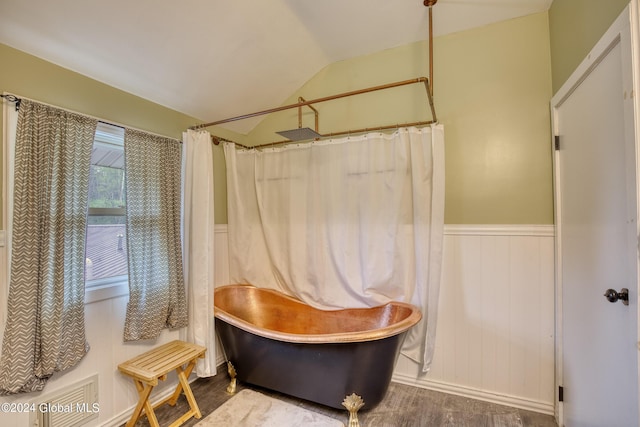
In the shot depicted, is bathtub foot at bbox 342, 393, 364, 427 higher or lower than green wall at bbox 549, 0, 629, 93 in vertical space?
lower

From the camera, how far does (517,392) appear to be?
6.47 ft

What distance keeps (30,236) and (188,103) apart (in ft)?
4.29

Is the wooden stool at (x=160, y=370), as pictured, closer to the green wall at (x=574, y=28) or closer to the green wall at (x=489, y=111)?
the green wall at (x=489, y=111)

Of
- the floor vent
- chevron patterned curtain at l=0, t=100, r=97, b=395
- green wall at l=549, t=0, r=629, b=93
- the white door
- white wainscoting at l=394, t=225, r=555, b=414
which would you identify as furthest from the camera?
white wainscoting at l=394, t=225, r=555, b=414

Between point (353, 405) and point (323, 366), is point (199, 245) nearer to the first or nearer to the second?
point (323, 366)

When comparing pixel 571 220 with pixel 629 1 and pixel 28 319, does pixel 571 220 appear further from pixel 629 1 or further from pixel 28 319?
pixel 28 319

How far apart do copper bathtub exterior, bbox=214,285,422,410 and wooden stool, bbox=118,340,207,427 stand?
0.93 feet

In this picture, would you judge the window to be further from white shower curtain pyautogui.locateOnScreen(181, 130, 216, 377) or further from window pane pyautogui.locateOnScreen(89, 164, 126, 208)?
white shower curtain pyautogui.locateOnScreen(181, 130, 216, 377)

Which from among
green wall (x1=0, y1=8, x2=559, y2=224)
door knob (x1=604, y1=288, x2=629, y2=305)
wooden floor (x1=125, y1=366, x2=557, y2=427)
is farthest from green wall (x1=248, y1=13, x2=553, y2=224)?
wooden floor (x1=125, y1=366, x2=557, y2=427)

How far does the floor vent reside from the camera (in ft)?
4.86

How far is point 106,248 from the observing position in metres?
1.90

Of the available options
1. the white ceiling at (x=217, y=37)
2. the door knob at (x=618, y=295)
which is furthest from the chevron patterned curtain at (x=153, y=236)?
the door knob at (x=618, y=295)

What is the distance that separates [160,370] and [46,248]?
0.89 meters

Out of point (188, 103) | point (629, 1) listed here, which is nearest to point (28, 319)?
point (188, 103)
